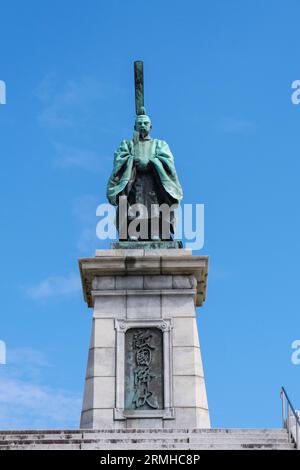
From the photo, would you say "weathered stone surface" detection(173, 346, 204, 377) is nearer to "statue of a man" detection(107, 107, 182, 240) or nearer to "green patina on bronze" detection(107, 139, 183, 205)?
"statue of a man" detection(107, 107, 182, 240)

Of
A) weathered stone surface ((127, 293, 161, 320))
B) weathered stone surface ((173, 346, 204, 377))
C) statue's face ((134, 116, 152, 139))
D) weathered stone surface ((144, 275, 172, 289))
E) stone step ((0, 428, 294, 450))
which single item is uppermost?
statue's face ((134, 116, 152, 139))

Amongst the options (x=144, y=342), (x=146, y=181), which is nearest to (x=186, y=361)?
(x=144, y=342)

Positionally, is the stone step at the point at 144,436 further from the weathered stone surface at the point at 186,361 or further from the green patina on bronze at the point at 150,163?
the green patina on bronze at the point at 150,163

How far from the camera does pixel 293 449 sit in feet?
64.1

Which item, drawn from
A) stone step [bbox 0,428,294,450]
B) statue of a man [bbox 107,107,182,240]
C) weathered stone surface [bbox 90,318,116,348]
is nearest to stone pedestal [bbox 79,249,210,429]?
weathered stone surface [bbox 90,318,116,348]

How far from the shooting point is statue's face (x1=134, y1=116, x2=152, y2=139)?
1087 inches

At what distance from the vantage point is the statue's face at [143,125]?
27.6 metres

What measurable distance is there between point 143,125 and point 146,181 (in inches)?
60.3

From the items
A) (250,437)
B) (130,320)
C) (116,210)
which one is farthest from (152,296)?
(250,437)

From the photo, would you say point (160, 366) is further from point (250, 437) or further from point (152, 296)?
point (250, 437)

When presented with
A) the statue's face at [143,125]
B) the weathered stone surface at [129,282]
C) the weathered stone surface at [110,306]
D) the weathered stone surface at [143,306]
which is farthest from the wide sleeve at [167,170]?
the weathered stone surface at [110,306]
